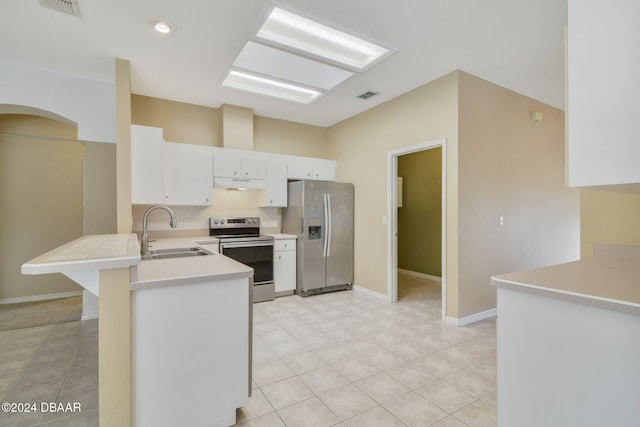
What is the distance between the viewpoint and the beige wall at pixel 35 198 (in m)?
3.96

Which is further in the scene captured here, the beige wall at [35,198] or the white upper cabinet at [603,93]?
the beige wall at [35,198]

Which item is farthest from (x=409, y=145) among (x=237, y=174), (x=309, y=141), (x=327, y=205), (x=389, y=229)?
(x=237, y=174)

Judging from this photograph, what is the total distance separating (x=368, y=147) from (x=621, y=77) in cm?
359

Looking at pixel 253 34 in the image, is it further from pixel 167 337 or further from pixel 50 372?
pixel 50 372

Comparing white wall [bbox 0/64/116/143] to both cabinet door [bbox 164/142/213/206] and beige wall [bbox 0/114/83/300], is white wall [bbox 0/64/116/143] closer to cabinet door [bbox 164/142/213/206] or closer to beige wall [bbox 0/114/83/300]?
cabinet door [bbox 164/142/213/206]

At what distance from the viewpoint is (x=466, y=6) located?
7.33ft

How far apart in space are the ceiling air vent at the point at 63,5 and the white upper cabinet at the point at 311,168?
9.39 ft

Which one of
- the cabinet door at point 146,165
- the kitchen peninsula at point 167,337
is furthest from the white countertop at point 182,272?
the cabinet door at point 146,165

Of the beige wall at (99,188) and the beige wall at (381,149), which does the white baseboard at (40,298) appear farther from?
the beige wall at (381,149)

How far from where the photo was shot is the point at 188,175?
3865 millimetres

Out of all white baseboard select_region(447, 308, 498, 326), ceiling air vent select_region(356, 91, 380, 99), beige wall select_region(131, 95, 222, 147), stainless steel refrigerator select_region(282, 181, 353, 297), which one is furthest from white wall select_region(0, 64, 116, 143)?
white baseboard select_region(447, 308, 498, 326)

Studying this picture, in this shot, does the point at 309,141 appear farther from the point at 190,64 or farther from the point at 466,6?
the point at 466,6

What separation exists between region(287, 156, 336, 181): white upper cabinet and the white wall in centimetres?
236

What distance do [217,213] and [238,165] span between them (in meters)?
0.80
